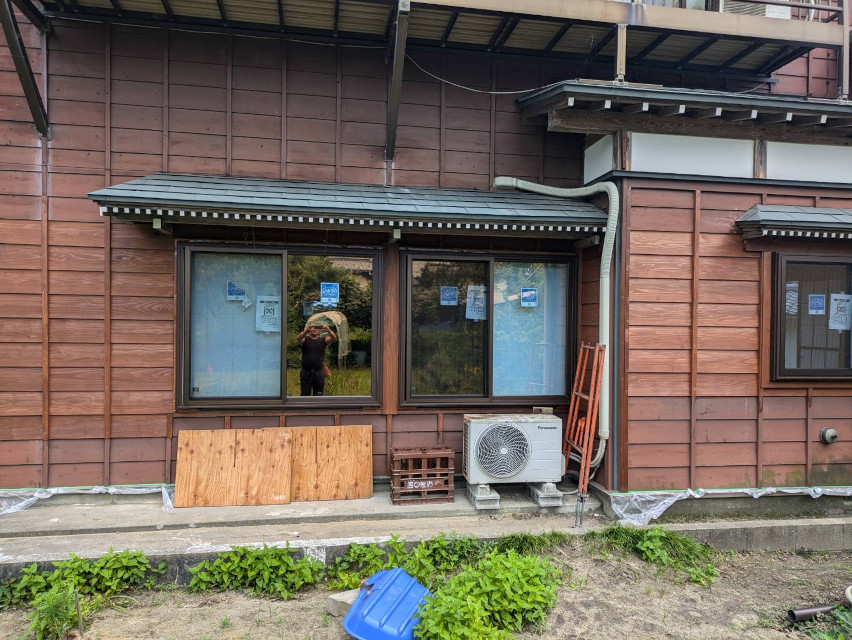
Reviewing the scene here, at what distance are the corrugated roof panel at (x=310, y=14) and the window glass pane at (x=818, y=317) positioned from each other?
582 centimetres

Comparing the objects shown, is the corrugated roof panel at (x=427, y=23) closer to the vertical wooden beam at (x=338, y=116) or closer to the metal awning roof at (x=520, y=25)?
the metal awning roof at (x=520, y=25)

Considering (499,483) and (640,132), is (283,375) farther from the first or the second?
(640,132)

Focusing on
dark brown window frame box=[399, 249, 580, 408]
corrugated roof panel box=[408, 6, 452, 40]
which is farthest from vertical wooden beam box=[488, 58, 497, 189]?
dark brown window frame box=[399, 249, 580, 408]

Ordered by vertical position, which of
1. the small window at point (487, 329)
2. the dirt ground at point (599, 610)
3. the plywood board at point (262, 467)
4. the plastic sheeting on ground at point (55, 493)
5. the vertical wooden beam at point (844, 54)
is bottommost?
the dirt ground at point (599, 610)

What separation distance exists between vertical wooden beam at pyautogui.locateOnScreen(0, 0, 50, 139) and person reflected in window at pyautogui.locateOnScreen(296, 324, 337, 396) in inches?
134

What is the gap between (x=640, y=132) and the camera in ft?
17.0

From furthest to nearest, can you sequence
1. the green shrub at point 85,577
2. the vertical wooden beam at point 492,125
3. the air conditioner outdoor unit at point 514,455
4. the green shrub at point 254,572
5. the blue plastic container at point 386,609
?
the vertical wooden beam at point 492,125 < the air conditioner outdoor unit at point 514,455 < the green shrub at point 254,572 < the green shrub at point 85,577 < the blue plastic container at point 386,609

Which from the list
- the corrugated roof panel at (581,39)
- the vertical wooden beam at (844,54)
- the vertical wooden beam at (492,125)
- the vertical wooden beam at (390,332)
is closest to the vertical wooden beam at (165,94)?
the vertical wooden beam at (390,332)

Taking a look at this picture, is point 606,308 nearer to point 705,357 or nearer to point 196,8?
point 705,357

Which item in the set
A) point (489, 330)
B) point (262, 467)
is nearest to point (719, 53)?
point (489, 330)

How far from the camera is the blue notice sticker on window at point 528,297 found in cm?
583

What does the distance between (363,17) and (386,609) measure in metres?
5.55

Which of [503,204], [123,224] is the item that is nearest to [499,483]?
[503,204]

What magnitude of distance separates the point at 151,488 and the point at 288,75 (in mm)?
4769
